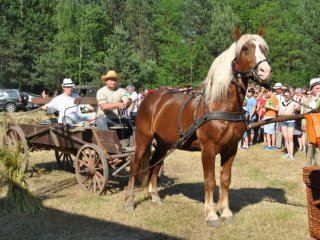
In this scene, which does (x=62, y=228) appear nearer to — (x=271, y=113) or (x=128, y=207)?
(x=128, y=207)

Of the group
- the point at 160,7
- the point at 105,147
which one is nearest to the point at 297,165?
the point at 105,147

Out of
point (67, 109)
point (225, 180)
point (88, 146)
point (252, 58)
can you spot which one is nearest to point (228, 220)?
point (225, 180)

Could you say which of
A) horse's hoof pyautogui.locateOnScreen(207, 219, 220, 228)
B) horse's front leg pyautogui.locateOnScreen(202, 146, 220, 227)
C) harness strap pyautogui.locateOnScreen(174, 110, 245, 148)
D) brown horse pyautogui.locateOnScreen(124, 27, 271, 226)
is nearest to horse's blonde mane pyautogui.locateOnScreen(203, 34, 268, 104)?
brown horse pyautogui.locateOnScreen(124, 27, 271, 226)

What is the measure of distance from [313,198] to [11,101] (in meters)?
28.1

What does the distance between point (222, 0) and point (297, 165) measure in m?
40.6

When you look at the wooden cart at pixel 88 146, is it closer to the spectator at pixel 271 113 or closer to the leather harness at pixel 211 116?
the leather harness at pixel 211 116

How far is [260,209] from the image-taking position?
6.60m

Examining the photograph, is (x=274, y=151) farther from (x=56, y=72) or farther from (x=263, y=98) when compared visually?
(x=56, y=72)

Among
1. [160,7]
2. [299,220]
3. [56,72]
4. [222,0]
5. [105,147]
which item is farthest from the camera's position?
[160,7]

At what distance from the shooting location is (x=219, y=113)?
562 cm

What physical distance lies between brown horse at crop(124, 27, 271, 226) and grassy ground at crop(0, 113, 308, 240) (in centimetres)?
35

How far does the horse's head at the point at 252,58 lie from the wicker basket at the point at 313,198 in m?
1.68

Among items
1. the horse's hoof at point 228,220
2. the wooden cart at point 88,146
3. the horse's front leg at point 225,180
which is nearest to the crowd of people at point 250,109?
the wooden cart at point 88,146

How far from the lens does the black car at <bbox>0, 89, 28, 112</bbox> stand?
29250 millimetres
